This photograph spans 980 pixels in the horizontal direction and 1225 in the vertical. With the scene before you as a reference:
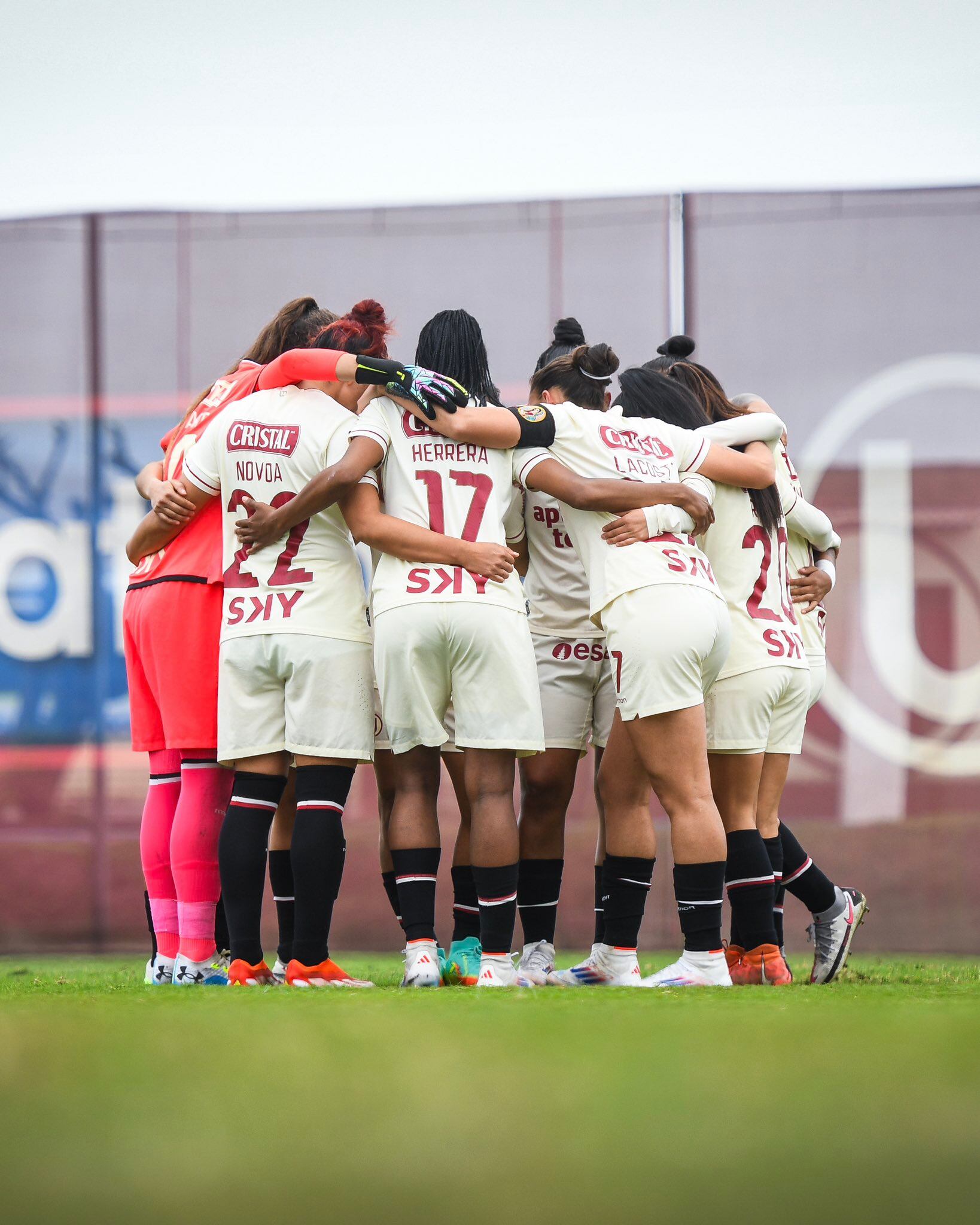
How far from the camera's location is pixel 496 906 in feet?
9.12

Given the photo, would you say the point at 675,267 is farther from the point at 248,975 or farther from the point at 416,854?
the point at 248,975

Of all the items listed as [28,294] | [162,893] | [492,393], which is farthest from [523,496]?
[28,294]

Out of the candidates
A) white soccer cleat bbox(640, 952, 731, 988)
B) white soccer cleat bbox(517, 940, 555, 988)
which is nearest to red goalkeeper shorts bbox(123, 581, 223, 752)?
white soccer cleat bbox(517, 940, 555, 988)

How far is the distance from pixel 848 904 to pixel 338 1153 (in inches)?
106

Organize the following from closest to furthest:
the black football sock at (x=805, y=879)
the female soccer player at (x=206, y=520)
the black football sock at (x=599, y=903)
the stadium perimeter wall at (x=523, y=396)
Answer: the female soccer player at (x=206, y=520) < the black football sock at (x=805, y=879) < the black football sock at (x=599, y=903) < the stadium perimeter wall at (x=523, y=396)

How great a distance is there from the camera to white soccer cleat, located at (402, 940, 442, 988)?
2754 millimetres

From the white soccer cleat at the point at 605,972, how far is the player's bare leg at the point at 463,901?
0.24 metres

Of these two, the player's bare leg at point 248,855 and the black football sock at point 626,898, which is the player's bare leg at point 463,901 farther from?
the player's bare leg at point 248,855

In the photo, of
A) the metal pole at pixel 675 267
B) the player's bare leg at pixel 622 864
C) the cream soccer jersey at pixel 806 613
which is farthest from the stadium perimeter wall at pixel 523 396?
the player's bare leg at pixel 622 864

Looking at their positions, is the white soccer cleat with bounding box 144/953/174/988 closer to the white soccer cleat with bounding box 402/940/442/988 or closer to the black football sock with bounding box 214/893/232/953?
the black football sock with bounding box 214/893/232/953

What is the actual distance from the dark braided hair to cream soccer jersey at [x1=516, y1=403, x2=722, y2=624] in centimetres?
16

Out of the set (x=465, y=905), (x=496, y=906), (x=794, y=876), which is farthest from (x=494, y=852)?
(x=794, y=876)

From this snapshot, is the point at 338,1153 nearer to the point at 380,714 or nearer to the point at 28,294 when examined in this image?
the point at 380,714

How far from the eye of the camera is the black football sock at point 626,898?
9.88 feet
